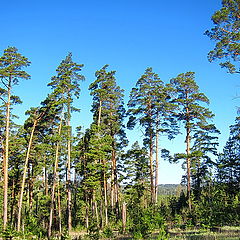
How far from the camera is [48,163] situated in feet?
Result: 90.6

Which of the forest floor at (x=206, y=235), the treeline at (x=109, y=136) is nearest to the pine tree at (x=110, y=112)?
the treeline at (x=109, y=136)

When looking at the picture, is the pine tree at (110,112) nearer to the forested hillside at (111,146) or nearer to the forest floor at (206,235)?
the forested hillside at (111,146)

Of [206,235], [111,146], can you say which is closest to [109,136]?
[111,146]

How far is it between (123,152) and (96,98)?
686 cm

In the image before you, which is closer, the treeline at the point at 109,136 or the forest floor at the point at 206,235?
the forest floor at the point at 206,235

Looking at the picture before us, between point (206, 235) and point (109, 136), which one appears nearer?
point (206, 235)

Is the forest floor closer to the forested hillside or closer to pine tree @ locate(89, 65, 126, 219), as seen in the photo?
the forested hillside

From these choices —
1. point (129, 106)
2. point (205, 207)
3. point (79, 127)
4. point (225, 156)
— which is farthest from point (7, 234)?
point (225, 156)

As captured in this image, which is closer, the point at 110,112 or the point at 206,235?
the point at 206,235

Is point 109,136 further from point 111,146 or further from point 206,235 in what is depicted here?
point 206,235

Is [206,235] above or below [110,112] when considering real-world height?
below

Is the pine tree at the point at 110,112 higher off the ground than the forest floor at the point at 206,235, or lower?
higher

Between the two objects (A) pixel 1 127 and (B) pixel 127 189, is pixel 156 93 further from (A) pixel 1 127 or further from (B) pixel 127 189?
(A) pixel 1 127

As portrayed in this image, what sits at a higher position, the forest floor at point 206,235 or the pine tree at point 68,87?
the pine tree at point 68,87
